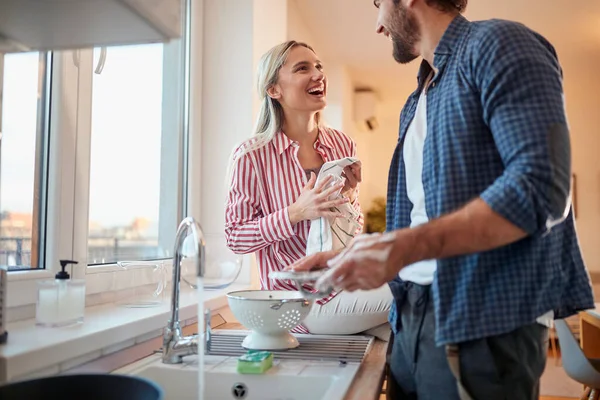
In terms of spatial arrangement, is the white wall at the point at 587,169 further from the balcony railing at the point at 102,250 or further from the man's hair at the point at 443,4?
the man's hair at the point at 443,4

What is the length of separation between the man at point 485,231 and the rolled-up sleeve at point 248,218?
20.9 inches

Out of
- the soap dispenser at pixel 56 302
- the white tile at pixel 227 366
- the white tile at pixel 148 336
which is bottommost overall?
the white tile at pixel 227 366

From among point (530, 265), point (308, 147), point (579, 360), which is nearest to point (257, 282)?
point (308, 147)

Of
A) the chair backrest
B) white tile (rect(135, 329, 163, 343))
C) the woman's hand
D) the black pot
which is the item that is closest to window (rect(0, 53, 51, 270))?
white tile (rect(135, 329, 163, 343))

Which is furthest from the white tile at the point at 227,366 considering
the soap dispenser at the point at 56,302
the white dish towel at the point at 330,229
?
the white dish towel at the point at 330,229

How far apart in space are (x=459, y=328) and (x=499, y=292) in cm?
8

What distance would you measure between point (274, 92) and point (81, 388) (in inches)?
45.4

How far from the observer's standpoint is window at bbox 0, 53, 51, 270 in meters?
1.28

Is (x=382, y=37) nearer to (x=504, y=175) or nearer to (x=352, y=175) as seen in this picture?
(x=352, y=175)

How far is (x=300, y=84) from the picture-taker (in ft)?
5.86

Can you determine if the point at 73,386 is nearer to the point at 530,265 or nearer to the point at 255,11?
the point at 530,265

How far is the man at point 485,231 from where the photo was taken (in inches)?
32.1

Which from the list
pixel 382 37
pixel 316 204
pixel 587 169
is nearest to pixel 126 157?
pixel 316 204

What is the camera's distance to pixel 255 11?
2.30 meters
